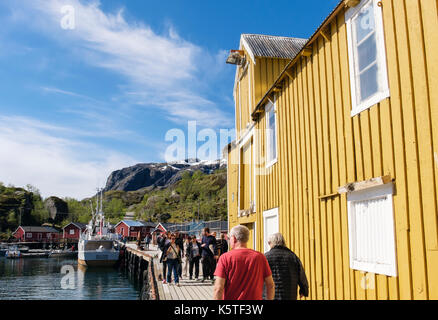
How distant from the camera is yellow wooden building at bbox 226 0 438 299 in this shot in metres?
4.20

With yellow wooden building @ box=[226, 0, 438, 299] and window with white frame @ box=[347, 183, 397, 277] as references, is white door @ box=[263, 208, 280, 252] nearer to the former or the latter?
yellow wooden building @ box=[226, 0, 438, 299]

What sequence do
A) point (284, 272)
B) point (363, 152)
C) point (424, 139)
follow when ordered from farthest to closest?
point (363, 152) → point (284, 272) → point (424, 139)

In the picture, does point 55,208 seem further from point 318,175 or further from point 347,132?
point 347,132

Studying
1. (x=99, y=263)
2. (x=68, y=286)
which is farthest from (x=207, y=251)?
(x=99, y=263)

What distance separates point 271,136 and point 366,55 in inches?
176

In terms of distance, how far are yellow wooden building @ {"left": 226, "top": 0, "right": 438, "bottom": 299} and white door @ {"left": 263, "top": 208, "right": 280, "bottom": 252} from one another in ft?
0.80

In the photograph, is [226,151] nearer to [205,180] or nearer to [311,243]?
[311,243]

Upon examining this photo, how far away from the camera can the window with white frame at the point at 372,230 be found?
15.5ft

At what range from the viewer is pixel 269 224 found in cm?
976

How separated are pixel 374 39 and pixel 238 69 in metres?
9.21

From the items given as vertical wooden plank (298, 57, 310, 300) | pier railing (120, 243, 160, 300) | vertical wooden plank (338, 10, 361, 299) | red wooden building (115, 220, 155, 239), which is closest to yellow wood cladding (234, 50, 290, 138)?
vertical wooden plank (298, 57, 310, 300)

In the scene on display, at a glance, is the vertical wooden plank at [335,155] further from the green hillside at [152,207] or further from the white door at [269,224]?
the green hillside at [152,207]
